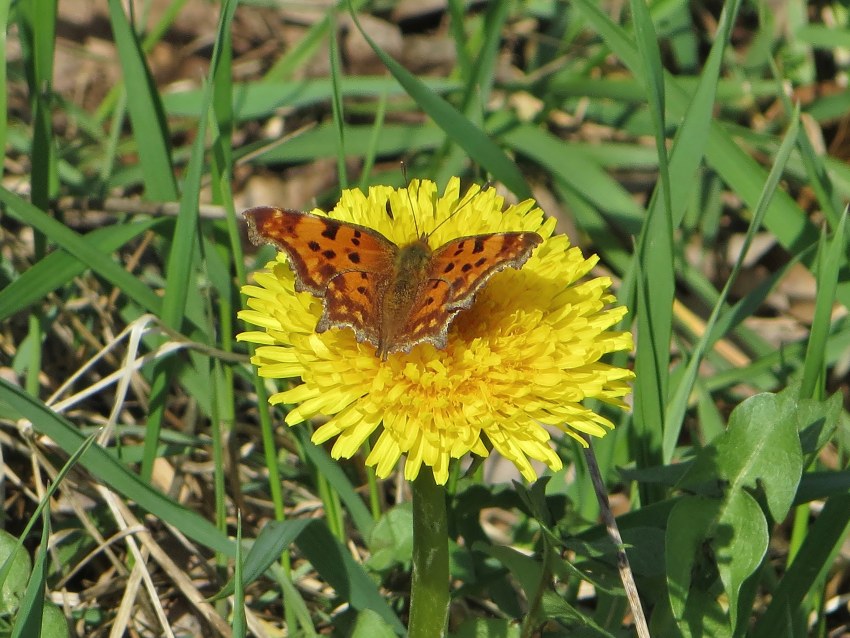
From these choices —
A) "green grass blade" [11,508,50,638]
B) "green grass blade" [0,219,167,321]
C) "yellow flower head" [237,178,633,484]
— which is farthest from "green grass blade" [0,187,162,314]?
"green grass blade" [11,508,50,638]

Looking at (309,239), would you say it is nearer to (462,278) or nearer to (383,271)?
(383,271)

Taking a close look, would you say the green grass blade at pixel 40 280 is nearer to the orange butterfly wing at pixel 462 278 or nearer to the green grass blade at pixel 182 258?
the green grass blade at pixel 182 258

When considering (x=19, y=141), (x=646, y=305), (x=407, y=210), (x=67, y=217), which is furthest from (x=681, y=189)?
(x=19, y=141)

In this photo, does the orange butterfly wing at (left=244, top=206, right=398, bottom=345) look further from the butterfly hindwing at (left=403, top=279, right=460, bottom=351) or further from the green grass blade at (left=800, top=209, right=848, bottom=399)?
the green grass blade at (left=800, top=209, right=848, bottom=399)

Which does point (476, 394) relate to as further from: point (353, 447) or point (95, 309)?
point (95, 309)

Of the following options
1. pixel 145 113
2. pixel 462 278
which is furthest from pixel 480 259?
pixel 145 113

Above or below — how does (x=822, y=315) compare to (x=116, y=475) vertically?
above
